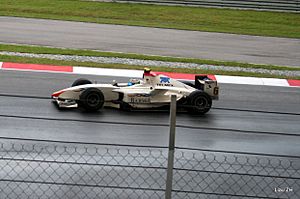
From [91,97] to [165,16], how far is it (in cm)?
1771

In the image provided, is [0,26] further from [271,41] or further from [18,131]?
[18,131]

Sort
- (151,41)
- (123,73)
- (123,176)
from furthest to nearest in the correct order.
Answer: (151,41) < (123,73) < (123,176)

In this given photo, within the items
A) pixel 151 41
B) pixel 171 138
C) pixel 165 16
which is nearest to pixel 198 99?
pixel 171 138

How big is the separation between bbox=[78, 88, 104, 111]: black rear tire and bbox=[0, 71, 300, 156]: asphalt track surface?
5.8 inches

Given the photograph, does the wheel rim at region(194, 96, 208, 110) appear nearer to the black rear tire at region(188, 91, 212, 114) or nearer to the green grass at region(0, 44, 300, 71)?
the black rear tire at region(188, 91, 212, 114)

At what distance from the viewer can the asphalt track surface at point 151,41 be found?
2319 cm

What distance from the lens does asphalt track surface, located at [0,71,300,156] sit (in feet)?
39.1

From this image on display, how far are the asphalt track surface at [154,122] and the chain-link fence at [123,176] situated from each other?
40cm

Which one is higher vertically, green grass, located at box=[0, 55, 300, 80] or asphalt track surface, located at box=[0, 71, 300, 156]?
asphalt track surface, located at box=[0, 71, 300, 156]

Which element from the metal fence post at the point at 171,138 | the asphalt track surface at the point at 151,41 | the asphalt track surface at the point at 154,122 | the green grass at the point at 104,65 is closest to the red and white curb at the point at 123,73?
the green grass at the point at 104,65

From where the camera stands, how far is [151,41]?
24.8 m

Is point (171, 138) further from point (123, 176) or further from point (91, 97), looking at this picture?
point (91, 97)

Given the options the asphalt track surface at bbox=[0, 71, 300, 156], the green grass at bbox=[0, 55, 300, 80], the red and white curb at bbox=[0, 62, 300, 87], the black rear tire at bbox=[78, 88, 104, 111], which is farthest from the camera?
the green grass at bbox=[0, 55, 300, 80]

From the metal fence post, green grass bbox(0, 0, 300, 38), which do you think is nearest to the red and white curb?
green grass bbox(0, 0, 300, 38)
